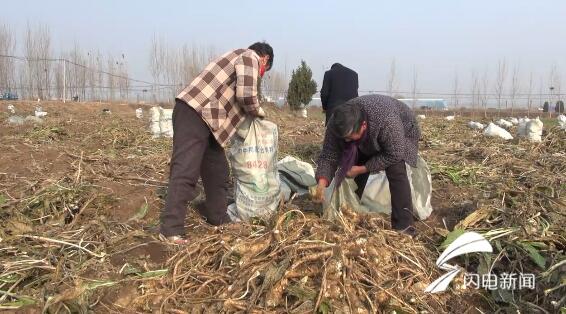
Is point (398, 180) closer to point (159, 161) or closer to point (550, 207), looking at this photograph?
point (550, 207)

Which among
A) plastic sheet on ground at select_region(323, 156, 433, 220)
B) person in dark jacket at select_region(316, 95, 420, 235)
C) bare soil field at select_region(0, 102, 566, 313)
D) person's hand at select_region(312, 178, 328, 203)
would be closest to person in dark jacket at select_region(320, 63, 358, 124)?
bare soil field at select_region(0, 102, 566, 313)

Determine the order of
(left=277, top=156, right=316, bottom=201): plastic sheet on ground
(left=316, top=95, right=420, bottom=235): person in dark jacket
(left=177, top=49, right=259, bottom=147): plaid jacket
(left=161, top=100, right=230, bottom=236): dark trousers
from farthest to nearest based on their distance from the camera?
(left=277, top=156, right=316, bottom=201): plastic sheet on ground → (left=177, top=49, right=259, bottom=147): plaid jacket → (left=161, top=100, right=230, bottom=236): dark trousers → (left=316, top=95, right=420, bottom=235): person in dark jacket

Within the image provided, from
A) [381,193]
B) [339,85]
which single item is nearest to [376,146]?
[381,193]

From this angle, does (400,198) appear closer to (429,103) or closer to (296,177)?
(296,177)

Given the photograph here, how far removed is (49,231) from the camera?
2.96m

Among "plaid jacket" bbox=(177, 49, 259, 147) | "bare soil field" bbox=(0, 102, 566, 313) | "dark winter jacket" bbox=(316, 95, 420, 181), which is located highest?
"plaid jacket" bbox=(177, 49, 259, 147)

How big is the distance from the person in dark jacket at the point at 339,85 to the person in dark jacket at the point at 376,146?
2232 mm

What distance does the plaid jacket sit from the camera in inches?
120

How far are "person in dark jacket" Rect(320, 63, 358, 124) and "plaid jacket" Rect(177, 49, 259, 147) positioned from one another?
2420mm

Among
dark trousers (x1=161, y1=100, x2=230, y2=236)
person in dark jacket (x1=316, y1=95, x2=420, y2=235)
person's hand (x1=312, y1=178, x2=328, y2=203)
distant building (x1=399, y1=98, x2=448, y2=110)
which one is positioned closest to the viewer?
person in dark jacket (x1=316, y1=95, x2=420, y2=235)

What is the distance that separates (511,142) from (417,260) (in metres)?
5.51

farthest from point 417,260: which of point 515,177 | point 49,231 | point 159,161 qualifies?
point 159,161

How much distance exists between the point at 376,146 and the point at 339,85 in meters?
2.58

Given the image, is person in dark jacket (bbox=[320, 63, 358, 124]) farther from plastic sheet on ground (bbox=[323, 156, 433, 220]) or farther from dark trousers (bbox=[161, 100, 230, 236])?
dark trousers (bbox=[161, 100, 230, 236])
